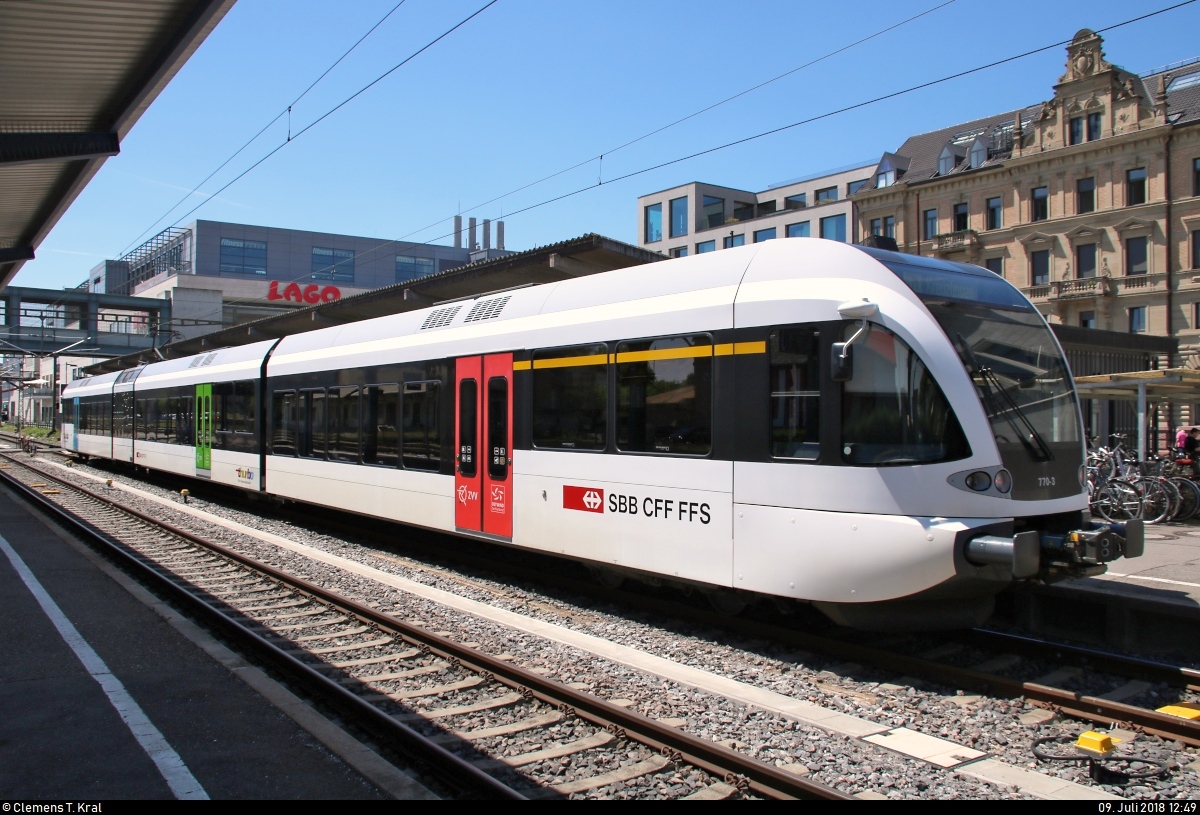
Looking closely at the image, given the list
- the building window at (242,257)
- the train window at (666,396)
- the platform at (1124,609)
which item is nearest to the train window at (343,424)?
the train window at (666,396)

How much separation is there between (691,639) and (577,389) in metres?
2.56

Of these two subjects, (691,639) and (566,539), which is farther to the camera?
(566,539)

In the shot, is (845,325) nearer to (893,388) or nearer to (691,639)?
(893,388)

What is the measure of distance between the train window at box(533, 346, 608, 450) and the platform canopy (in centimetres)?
708

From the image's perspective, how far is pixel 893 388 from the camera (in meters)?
6.38

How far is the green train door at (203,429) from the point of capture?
18812mm

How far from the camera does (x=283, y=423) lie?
50.6ft

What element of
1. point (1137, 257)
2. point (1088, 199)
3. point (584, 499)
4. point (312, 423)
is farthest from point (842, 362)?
point (1088, 199)

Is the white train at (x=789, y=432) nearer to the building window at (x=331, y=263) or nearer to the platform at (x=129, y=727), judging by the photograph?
the platform at (x=129, y=727)

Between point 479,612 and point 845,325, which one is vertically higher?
point 845,325

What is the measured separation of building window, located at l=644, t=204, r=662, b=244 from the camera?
67.8 m

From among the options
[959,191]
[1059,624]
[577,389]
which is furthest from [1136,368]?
[959,191]

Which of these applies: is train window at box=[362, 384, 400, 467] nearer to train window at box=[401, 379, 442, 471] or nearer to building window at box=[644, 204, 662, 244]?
train window at box=[401, 379, 442, 471]

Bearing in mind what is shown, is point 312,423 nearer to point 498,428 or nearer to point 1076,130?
point 498,428
